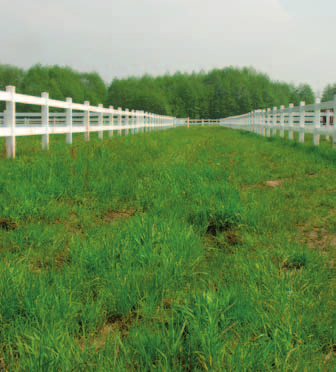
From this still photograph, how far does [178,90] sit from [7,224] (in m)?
137

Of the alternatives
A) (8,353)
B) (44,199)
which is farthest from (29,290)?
(44,199)

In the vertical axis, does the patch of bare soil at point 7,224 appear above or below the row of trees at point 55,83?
below

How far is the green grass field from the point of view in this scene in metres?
1.94

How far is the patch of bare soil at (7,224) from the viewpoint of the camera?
394 cm

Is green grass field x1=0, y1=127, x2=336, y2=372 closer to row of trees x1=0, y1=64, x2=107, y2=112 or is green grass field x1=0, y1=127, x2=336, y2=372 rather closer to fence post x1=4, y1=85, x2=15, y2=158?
fence post x1=4, y1=85, x2=15, y2=158

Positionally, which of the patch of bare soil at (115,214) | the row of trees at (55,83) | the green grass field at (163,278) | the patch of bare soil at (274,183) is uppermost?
the row of trees at (55,83)

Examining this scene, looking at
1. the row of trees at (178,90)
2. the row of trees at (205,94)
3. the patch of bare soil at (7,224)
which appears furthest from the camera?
the row of trees at (205,94)

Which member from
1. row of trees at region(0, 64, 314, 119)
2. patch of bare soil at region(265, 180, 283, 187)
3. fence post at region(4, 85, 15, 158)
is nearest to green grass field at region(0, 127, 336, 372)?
patch of bare soil at region(265, 180, 283, 187)

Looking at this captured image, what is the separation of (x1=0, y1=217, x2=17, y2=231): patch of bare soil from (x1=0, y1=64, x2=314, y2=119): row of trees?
10121cm

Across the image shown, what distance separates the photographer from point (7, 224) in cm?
401

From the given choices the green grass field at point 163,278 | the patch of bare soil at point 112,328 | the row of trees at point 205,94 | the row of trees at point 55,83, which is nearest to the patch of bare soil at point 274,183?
the green grass field at point 163,278

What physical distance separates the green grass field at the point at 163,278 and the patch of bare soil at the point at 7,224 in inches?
0.5

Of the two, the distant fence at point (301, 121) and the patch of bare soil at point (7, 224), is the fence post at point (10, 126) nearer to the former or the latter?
the patch of bare soil at point (7, 224)

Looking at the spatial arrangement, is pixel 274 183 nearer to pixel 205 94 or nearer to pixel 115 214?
pixel 115 214
